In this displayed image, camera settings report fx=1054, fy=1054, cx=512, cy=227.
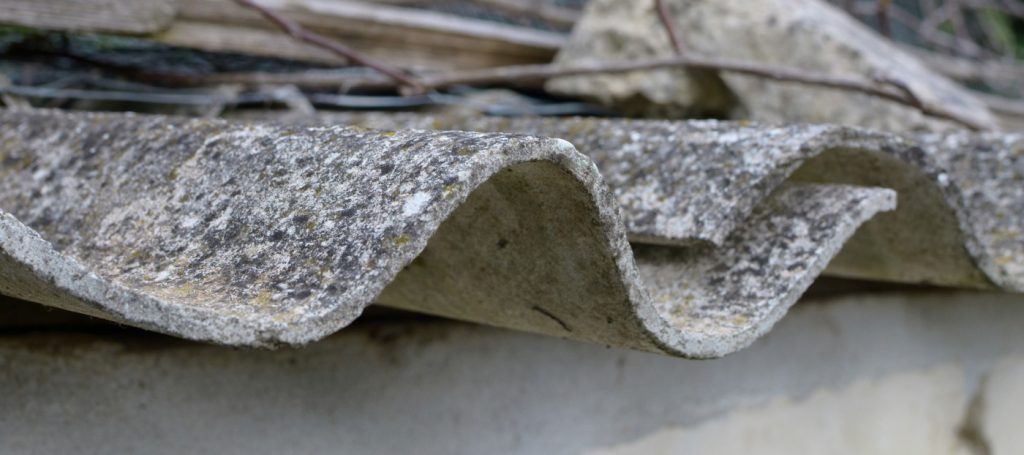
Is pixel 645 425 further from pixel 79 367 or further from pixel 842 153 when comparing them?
pixel 79 367

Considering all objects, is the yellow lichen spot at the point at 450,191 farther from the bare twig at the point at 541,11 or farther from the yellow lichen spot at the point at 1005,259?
the bare twig at the point at 541,11

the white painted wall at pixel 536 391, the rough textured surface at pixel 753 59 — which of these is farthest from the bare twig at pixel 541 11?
the white painted wall at pixel 536 391

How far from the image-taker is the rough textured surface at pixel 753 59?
2115 mm

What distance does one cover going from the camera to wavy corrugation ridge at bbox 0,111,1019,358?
31.5 inches

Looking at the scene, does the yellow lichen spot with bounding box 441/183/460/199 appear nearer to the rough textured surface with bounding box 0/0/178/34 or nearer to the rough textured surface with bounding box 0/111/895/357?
the rough textured surface with bounding box 0/111/895/357

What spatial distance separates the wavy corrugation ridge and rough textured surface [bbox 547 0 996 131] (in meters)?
0.81

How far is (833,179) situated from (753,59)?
911mm

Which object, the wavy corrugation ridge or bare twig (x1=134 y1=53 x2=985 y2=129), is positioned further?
bare twig (x1=134 y1=53 x2=985 y2=129)

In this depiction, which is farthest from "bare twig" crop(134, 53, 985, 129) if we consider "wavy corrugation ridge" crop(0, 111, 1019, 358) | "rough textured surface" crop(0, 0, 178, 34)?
"wavy corrugation ridge" crop(0, 111, 1019, 358)

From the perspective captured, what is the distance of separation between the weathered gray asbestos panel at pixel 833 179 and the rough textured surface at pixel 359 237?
3 cm

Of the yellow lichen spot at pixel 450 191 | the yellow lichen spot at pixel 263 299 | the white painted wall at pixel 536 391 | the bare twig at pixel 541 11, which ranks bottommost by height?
the white painted wall at pixel 536 391

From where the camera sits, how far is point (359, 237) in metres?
0.84

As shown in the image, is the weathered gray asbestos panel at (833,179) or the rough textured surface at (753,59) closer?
the weathered gray asbestos panel at (833,179)

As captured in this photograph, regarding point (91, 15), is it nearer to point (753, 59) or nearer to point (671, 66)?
point (671, 66)
